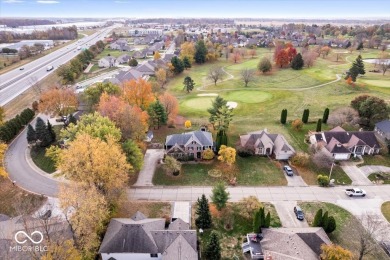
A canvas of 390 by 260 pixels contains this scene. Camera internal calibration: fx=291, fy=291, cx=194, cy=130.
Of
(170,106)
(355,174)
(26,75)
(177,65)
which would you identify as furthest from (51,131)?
(177,65)

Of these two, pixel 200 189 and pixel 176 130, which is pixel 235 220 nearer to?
pixel 200 189

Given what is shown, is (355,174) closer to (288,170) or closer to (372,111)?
(288,170)

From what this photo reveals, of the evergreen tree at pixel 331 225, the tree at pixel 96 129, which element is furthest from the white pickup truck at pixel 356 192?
the tree at pixel 96 129

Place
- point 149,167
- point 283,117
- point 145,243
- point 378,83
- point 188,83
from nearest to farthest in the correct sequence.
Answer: point 145,243 < point 149,167 < point 283,117 < point 188,83 < point 378,83

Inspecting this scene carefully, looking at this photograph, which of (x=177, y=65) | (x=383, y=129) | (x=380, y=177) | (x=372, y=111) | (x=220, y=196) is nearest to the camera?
(x=220, y=196)

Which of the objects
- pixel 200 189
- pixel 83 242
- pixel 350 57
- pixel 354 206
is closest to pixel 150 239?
pixel 83 242

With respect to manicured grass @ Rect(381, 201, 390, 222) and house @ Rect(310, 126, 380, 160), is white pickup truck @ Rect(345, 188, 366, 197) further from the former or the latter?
house @ Rect(310, 126, 380, 160)

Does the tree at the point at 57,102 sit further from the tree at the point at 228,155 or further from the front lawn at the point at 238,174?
the tree at the point at 228,155
